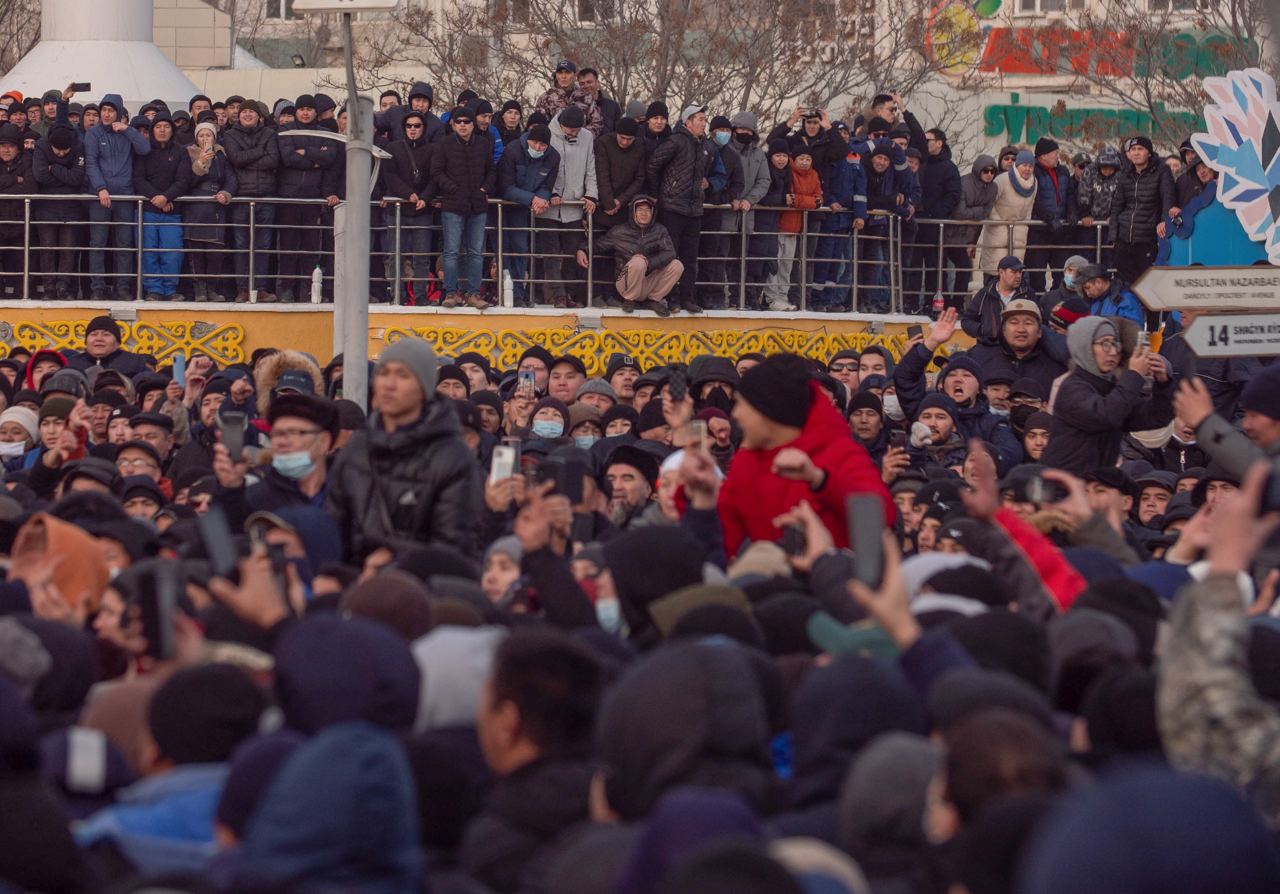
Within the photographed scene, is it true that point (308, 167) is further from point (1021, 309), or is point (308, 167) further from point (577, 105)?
point (1021, 309)

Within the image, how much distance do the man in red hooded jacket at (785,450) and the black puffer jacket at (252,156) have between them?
12778 mm

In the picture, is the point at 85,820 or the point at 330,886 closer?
the point at 330,886

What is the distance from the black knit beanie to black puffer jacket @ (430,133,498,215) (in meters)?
11.5

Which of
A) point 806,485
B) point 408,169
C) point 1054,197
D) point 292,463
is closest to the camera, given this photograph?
point 806,485

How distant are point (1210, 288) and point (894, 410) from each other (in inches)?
203

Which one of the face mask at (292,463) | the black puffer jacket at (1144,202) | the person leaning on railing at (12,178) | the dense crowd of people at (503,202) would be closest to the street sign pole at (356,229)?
the face mask at (292,463)

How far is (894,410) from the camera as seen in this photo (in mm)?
14539

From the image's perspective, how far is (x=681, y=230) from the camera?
20.4 meters

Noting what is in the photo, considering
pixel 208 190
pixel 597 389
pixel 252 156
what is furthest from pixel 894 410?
pixel 208 190

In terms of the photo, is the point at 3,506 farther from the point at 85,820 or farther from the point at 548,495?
the point at 85,820

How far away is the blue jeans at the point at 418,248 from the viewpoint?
2019 cm

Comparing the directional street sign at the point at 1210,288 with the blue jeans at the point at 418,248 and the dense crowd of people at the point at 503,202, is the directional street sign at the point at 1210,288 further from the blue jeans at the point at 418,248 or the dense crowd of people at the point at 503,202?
the blue jeans at the point at 418,248

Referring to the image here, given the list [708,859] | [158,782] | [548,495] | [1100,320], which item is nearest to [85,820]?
[158,782]

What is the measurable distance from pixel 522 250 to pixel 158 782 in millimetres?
15921
